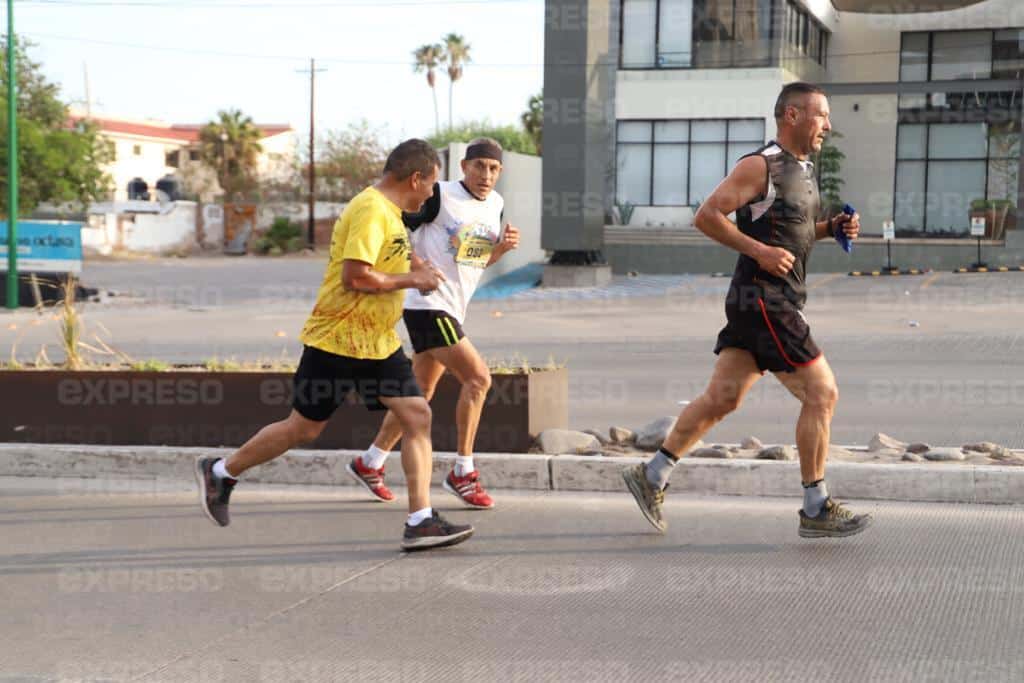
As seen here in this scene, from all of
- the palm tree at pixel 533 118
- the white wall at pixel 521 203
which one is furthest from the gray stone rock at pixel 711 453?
the palm tree at pixel 533 118

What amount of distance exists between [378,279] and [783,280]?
1.79 meters

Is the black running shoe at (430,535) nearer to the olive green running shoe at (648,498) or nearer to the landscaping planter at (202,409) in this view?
the olive green running shoe at (648,498)

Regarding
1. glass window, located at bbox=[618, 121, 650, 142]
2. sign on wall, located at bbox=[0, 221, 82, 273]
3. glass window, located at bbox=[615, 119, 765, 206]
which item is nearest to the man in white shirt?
sign on wall, located at bbox=[0, 221, 82, 273]

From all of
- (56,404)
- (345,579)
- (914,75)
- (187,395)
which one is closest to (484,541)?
(345,579)

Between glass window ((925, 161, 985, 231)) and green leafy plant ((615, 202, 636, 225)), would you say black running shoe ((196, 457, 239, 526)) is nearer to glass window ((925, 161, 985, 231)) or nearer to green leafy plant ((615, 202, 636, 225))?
green leafy plant ((615, 202, 636, 225))

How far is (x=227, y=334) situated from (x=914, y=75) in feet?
81.9

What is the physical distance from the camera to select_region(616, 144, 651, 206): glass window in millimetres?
33719

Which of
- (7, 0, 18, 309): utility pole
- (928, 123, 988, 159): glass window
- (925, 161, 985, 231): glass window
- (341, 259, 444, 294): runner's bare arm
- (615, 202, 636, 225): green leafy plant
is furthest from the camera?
(925, 161, 985, 231): glass window

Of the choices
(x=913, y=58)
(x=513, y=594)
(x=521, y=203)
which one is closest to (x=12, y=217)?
(x=521, y=203)

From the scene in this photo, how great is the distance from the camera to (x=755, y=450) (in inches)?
295

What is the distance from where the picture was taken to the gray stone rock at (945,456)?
7047 mm

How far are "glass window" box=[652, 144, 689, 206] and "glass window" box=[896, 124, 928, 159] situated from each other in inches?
288

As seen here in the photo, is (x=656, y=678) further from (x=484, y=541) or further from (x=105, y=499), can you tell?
(x=105, y=499)

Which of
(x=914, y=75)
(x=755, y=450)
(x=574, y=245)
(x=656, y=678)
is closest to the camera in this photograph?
(x=656, y=678)
